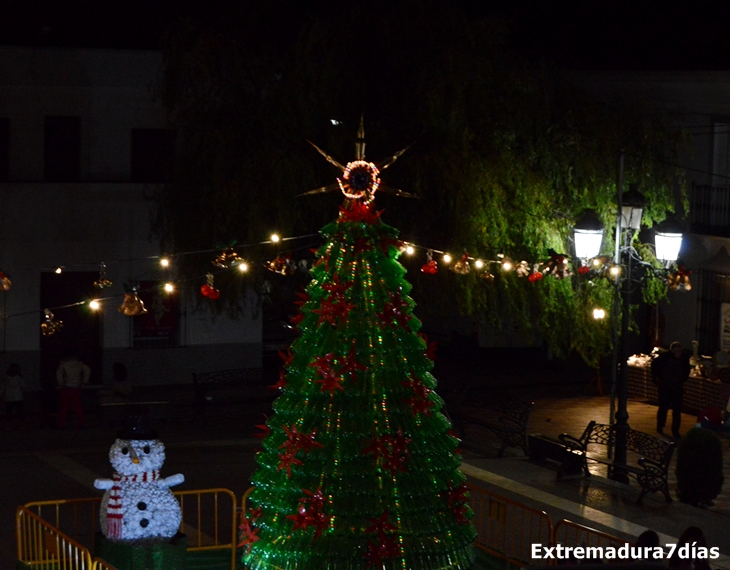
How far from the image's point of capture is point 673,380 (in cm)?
1967

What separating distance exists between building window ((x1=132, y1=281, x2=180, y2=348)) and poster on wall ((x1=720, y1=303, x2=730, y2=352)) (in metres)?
10.5

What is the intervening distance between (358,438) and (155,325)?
15.6 m

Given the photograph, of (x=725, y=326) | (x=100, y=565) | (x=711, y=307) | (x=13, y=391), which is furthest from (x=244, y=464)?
(x=711, y=307)

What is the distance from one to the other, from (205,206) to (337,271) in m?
10.6

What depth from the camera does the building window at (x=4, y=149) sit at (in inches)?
920

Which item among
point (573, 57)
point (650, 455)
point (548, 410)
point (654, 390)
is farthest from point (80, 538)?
point (573, 57)

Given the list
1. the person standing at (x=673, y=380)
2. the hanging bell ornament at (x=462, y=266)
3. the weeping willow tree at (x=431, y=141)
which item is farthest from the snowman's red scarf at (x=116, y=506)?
the person standing at (x=673, y=380)

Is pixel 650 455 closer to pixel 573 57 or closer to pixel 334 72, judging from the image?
pixel 334 72

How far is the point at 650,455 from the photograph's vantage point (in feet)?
52.7

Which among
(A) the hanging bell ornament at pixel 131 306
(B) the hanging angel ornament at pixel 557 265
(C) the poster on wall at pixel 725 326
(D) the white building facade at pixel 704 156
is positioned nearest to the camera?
(A) the hanging bell ornament at pixel 131 306

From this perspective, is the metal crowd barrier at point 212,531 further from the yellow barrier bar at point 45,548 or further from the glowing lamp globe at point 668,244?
the glowing lamp globe at point 668,244

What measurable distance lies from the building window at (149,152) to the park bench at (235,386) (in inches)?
164

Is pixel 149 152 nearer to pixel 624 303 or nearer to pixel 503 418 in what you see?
pixel 503 418

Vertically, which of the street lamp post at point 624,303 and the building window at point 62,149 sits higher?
the building window at point 62,149
